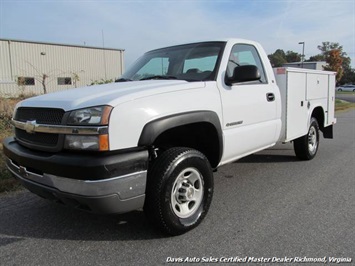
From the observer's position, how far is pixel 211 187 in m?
3.65

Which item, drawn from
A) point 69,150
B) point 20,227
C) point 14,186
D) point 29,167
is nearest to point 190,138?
point 69,150

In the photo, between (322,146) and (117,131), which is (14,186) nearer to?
(117,131)

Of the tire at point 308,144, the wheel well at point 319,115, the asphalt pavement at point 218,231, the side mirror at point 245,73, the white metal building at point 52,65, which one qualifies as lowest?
the asphalt pavement at point 218,231

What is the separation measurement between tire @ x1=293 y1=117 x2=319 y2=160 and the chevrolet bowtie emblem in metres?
4.57

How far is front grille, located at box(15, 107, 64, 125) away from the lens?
2.99 metres

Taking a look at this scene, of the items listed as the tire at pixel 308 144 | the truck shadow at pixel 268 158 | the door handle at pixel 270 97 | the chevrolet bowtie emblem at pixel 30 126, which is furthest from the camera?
Answer: the truck shadow at pixel 268 158

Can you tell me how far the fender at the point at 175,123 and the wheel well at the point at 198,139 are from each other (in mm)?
55

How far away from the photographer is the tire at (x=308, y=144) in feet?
20.2

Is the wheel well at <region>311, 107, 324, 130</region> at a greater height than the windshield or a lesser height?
lesser

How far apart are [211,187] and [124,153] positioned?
1203mm

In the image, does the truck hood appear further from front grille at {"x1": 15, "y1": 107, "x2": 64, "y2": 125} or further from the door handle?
the door handle

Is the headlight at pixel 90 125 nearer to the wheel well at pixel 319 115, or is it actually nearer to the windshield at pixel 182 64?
the windshield at pixel 182 64

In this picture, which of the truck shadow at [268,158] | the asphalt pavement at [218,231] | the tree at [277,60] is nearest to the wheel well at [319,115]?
the truck shadow at [268,158]

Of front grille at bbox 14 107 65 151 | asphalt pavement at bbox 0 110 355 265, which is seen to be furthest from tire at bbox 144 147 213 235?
front grille at bbox 14 107 65 151
